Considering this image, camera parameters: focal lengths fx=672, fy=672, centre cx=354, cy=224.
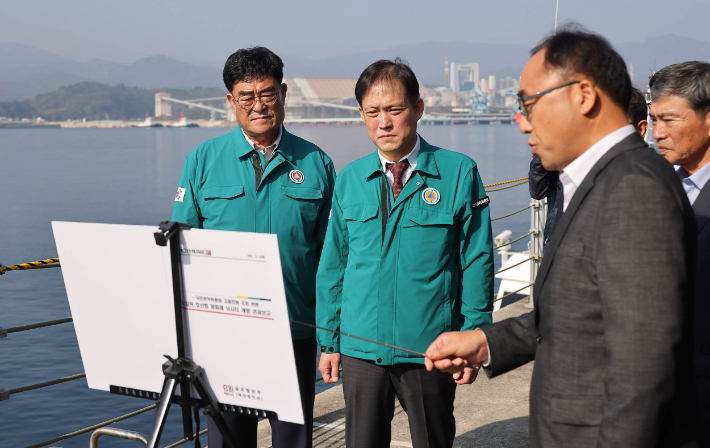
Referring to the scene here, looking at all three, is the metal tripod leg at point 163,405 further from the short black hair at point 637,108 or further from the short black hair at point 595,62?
the short black hair at point 637,108

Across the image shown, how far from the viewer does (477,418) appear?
3340mm

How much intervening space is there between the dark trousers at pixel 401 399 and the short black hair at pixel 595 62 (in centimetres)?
113

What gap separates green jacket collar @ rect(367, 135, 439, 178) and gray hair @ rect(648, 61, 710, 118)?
0.72 m

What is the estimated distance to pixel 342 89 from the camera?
126 metres

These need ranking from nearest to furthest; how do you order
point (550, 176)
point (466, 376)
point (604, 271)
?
point (604, 271), point (466, 376), point (550, 176)

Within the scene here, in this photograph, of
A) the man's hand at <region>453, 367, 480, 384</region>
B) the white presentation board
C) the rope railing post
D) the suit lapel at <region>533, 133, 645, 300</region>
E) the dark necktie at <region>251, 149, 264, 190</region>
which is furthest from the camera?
the rope railing post

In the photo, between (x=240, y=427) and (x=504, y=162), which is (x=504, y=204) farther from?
(x=240, y=427)

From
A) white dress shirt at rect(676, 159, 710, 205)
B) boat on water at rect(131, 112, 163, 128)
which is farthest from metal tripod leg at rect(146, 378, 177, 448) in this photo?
boat on water at rect(131, 112, 163, 128)

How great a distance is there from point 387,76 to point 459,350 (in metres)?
0.99

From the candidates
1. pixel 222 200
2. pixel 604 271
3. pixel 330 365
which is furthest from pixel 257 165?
pixel 604 271

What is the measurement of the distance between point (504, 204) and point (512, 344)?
94.3 feet

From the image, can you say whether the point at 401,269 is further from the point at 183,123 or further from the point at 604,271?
the point at 183,123

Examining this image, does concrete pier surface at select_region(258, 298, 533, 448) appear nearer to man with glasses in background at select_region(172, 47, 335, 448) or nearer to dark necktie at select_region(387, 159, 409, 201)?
man with glasses in background at select_region(172, 47, 335, 448)

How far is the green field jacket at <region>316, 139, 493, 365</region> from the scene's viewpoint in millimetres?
2121
